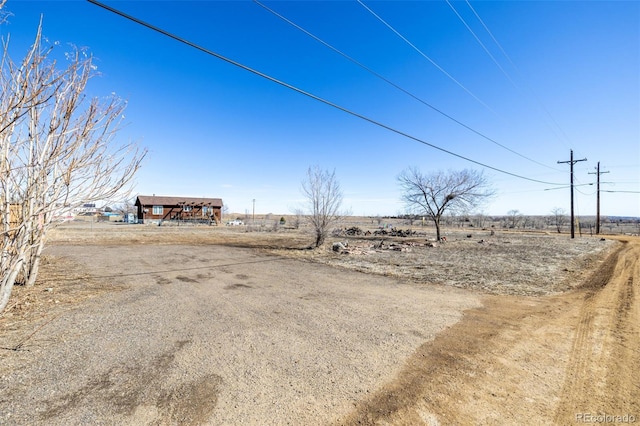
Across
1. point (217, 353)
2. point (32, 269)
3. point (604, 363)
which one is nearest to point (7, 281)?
point (32, 269)

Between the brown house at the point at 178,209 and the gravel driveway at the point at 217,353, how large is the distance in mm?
46093

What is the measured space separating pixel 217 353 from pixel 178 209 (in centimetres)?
5201

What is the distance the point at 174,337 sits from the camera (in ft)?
14.5

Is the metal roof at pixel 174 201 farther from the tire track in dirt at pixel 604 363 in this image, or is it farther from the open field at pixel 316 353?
the tire track in dirt at pixel 604 363

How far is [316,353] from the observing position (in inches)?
154

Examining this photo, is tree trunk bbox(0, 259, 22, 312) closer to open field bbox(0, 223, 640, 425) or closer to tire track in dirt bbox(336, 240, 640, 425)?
open field bbox(0, 223, 640, 425)

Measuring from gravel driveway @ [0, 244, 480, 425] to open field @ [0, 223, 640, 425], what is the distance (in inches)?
0.9

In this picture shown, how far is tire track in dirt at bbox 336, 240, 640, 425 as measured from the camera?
2732 millimetres

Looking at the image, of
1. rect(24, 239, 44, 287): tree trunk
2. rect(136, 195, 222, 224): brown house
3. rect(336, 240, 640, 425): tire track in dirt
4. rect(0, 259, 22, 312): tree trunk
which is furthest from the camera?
rect(136, 195, 222, 224): brown house

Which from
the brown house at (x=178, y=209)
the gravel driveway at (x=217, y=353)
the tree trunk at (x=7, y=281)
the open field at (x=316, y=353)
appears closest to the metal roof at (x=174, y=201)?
the brown house at (x=178, y=209)

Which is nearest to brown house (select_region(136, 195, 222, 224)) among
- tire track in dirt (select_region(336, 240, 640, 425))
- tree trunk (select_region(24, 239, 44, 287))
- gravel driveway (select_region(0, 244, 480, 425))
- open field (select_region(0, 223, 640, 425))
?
tree trunk (select_region(24, 239, 44, 287))

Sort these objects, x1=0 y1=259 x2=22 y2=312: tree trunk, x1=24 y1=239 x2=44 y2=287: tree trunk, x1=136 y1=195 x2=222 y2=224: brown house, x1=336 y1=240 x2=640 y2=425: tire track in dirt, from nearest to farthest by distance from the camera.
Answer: x1=336 y1=240 x2=640 y2=425: tire track in dirt < x1=0 y1=259 x2=22 y2=312: tree trunk < x1=24 y1=239 x2=44 y2=287: tree trunk < x1=136 y1=195 x2=222 y2=224: brown house

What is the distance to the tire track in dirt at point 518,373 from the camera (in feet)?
8.96

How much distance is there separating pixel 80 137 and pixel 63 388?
4060 millimetres
